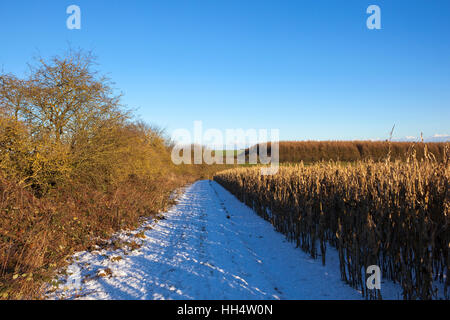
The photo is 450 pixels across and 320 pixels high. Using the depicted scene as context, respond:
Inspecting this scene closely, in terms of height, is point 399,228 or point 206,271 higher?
point 399,228

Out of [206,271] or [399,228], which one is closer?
[399,228]

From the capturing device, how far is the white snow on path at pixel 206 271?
371 cm

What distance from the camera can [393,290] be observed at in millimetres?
3537

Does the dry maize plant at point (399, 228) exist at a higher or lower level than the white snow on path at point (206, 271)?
higher

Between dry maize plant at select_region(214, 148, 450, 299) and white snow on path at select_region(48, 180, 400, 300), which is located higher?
dry maize plant at select_region(214, 148, 450, 299)

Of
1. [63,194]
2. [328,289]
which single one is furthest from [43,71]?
[328,289]

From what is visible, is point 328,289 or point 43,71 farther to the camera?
point 43,71

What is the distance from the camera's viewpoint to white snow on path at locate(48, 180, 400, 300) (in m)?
3.71

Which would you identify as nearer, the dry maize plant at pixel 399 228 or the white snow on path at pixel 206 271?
the dry maize plant at pixel 399 228

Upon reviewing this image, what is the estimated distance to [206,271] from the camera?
4.51 meters

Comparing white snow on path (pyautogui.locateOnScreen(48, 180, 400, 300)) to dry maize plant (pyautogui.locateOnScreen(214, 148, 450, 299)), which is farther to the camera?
white snow on path (pyautogui.locateOnScreen(48, 180, 400, 300))
